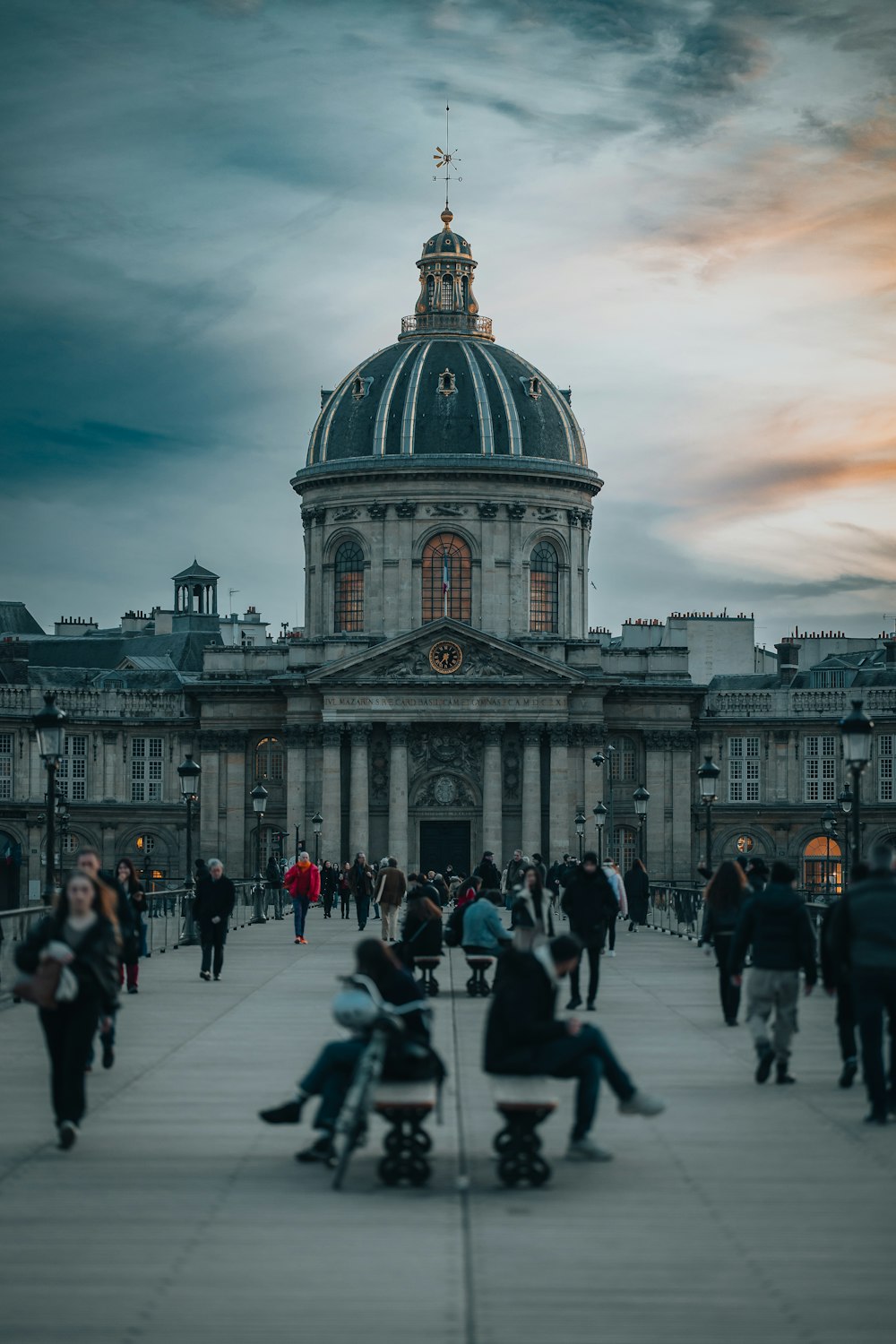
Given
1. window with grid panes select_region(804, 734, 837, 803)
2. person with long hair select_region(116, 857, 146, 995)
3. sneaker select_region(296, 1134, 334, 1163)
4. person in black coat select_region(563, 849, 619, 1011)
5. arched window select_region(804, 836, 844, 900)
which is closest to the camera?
sneaker select_region(296, 1134, 334, 1163)

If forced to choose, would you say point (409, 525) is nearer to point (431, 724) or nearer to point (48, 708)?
point (431, 724)

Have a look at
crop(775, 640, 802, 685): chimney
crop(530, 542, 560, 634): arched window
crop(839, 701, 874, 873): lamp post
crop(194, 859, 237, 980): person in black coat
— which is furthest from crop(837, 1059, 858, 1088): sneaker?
crop(775, 640, 802, 685): chimney

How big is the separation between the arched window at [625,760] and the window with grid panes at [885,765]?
10.3 metres

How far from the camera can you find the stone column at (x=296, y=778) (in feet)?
308

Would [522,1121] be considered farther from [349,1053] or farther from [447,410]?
[447,410]

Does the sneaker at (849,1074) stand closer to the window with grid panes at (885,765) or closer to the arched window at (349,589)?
the arched window at (349,589)

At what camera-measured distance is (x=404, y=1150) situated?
1495 centimetres

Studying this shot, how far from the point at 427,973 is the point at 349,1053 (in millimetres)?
17127

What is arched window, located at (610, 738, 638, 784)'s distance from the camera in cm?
9725

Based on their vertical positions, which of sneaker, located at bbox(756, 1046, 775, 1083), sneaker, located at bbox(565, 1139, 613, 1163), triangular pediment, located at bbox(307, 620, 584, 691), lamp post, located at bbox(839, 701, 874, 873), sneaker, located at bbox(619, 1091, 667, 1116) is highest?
triangular pediment, located at bbox(307, 620, 584, 691)

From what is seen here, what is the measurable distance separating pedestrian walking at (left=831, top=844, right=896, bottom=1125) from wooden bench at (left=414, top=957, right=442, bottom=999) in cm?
1082

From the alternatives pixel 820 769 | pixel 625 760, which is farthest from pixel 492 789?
pixel 820 769

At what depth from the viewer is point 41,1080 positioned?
20500 mm

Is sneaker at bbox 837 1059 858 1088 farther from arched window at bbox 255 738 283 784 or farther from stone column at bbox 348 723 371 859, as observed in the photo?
arched window at bbox 255 738 283 784
